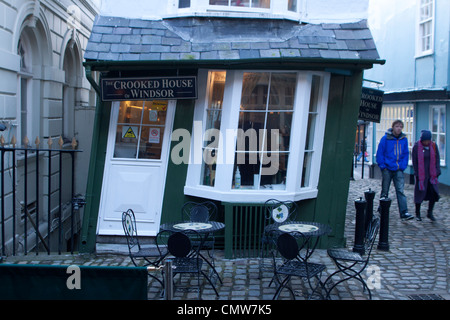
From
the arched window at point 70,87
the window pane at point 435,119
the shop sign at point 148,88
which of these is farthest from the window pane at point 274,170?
the window pane at point 435,119

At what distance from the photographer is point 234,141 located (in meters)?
7.35

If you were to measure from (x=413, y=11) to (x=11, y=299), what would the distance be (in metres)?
15.8

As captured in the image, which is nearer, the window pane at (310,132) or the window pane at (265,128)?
the window pane at (265,128)

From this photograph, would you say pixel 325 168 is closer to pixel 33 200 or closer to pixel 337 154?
pixel 337 154

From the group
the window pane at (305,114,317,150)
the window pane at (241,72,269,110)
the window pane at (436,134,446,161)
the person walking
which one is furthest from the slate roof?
the window pane at (436,134,446,161)

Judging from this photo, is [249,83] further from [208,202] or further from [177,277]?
[177,277]

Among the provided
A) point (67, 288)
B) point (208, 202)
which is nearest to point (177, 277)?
point (208, 202)

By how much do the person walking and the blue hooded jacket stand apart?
1.20 feet

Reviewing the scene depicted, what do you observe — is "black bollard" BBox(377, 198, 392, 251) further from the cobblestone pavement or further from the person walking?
the person walking

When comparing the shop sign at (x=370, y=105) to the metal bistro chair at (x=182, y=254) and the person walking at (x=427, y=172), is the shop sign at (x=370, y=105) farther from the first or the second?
the metal bistro chair at (x=182, y=254)

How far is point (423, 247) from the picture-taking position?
7.95 metres

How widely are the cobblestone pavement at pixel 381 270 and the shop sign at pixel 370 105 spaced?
2.04 metres

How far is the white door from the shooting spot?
7.61 meters

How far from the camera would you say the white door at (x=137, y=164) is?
25.0 ft
